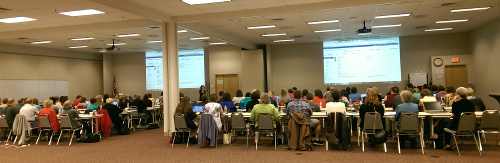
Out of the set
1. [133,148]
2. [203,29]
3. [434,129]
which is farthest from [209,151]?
[203,29]

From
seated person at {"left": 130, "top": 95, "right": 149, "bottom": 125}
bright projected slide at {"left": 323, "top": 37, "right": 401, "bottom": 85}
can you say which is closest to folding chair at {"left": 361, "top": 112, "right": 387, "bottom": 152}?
seated person at {"left": 130, "top": 95, "right": 149, "bottom": 125}

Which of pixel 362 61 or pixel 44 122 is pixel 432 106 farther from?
pixel 362 61

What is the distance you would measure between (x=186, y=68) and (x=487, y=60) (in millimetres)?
13385

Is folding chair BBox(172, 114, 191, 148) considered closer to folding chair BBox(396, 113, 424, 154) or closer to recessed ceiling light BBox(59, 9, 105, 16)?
recessed ceiling light BBox(59, 9, 105, 16)

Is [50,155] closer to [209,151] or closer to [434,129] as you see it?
[209,151]

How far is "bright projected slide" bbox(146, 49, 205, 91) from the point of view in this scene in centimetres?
1983

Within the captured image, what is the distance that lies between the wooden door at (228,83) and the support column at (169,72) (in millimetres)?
8511

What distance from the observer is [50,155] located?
775 cm

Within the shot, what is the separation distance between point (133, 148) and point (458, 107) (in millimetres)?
6450

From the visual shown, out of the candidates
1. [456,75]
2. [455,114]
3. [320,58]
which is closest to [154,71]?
[320,58]

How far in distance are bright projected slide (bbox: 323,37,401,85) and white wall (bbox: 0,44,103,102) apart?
40.3 feet

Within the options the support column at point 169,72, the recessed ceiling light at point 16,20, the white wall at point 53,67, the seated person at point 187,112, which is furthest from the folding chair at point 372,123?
the white wall at point 53,67

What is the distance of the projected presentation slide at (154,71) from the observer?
20.6 metres

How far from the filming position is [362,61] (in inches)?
676
